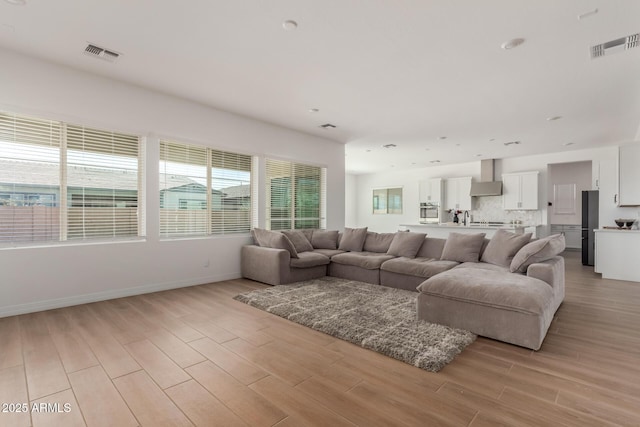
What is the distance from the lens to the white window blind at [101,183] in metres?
3.80

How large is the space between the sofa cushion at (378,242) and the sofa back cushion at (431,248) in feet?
2.01

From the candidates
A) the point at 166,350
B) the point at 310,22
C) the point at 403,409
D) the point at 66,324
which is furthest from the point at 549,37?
the point at 66,324

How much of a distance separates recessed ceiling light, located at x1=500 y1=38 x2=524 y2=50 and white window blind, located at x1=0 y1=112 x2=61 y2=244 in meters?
5.14

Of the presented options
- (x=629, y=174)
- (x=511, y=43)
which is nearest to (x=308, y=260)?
(x=511, y=43)

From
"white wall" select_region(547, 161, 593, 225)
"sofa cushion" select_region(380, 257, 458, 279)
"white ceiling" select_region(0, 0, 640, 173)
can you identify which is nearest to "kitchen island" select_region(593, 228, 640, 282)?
"white ceiling" select_region(0, 0, 640, 173)

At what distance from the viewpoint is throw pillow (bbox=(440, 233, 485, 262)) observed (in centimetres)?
441

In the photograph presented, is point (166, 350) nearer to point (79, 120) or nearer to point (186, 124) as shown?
point (79, 120)

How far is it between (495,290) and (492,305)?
0.14 m

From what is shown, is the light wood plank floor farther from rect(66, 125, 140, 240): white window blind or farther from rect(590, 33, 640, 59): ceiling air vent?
rect(590, 33, 640, 59): ceiling air vent

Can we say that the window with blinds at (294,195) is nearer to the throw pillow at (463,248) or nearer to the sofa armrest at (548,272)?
the throw pillow at (463,248)

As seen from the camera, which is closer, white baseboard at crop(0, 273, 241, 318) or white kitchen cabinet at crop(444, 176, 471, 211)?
white baseboard at crop(0, 273, 241, 318)

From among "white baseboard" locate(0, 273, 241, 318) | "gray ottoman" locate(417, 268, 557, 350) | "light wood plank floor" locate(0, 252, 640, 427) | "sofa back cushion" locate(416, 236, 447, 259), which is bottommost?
"light wood plank floor" locate(0, 252, 640, 427)

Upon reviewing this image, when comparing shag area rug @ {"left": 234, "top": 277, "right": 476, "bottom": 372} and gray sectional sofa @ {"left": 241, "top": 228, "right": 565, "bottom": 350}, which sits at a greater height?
gray sectional sofa @ {"left": 241, "top": 228, "right": 565, "bottom": 350}

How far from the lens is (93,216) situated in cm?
394
